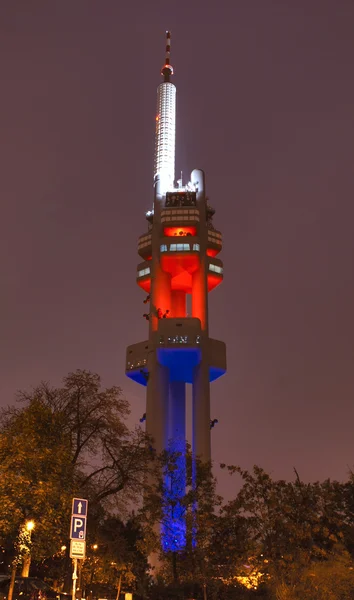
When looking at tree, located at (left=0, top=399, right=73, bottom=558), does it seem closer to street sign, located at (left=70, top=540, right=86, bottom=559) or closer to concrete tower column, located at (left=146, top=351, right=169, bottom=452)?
street sign, located at (left=70, top=540, right=86, bottom=559)

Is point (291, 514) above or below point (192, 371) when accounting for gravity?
below

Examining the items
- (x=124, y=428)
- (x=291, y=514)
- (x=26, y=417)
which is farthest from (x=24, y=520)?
(x=291, y=514)

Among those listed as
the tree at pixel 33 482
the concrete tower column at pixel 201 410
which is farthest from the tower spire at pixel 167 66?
the tree at pixel 33 482

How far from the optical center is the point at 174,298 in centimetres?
10188

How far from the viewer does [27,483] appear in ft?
80.2

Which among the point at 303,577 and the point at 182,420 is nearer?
the point at 303,577

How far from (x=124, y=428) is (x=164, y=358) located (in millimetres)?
51708

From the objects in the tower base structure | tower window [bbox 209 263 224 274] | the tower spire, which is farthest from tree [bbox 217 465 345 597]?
the tower spire

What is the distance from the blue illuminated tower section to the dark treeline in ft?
127

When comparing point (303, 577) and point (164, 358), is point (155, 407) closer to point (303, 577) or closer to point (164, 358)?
point (164, 358)

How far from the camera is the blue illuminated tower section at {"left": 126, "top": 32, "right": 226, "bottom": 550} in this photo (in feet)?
284

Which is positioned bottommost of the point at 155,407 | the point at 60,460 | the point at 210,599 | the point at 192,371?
the point at 210,599

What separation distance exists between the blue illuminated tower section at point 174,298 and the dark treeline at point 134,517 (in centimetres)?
3885

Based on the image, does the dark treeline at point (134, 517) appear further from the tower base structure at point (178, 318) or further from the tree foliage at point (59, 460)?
the tower base structure at point (178, 318)
